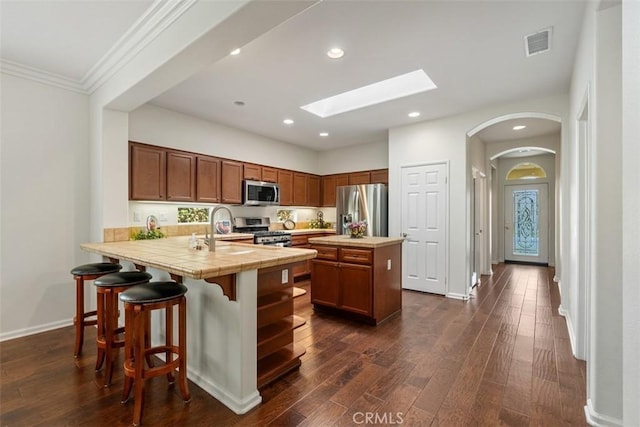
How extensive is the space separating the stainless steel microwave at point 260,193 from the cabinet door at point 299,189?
604mm

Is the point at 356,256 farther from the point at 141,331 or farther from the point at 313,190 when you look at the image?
the point at 313,190

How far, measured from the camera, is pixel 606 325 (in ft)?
5.41

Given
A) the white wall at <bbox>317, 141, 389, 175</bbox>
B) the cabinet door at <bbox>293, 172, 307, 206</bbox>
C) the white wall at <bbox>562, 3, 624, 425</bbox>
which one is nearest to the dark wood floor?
the white wall at <bbox>562, 3, 624, 425</bbox>

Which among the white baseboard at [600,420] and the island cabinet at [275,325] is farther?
the island cabinet at [275,325]

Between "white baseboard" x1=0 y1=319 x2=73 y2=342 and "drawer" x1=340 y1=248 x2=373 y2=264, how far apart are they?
3236 mm

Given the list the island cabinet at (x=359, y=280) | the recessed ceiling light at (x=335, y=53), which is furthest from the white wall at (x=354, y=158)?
the recessed ceiling light at (x=335, y=53)

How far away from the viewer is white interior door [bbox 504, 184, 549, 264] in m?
7.07

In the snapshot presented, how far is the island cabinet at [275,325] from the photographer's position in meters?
2.12

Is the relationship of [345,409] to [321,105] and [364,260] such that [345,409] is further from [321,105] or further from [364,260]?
[321,105]

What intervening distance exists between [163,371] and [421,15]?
9.98 ft

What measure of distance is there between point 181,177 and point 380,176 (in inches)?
143

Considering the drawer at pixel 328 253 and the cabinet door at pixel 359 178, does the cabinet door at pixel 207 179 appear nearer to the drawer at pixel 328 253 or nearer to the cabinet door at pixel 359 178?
the drawer at pixel 328 253

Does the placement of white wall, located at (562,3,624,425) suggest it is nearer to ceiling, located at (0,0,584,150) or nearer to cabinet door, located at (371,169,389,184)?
ceiling, located at (0,0,584,150)

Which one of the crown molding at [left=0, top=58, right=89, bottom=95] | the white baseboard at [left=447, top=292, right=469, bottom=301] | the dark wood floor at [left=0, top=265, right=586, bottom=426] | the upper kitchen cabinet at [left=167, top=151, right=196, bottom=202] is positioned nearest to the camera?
the dark wood floor at [left=0, top=265, right=586, bottom=426]
